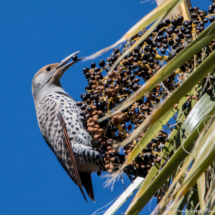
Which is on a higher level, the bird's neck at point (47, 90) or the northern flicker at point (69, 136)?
the bird's neck at point (47, 90)

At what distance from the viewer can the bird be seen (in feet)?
8.30

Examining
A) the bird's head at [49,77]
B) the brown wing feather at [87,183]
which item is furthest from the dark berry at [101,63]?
the bird's head at [49,77]

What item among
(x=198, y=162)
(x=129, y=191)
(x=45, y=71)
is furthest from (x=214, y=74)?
(x=45, y=71)

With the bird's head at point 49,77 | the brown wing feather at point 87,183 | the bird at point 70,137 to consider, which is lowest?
the brown wing feather at point 87,183

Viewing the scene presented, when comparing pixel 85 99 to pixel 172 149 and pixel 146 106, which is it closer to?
pixel 146 106

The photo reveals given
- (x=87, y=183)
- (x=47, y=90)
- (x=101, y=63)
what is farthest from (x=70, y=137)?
(x=101, y=63)

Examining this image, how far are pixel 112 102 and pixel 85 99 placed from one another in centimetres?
20

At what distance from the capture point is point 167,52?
61.6 inches

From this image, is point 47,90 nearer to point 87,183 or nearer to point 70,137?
point 70,137

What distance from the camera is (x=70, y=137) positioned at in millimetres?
2703

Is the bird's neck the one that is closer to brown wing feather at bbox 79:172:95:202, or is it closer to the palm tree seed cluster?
brown wing feather at bbox 79:172:95:202

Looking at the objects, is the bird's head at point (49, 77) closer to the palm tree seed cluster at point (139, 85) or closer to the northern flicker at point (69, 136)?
the northern flicker at point (69, 136)

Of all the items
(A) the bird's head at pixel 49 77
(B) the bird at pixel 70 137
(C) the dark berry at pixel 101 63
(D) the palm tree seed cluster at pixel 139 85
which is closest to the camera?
(D) the palm tree seed cluster at pixel 139 85

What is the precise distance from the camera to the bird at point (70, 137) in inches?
99.6
